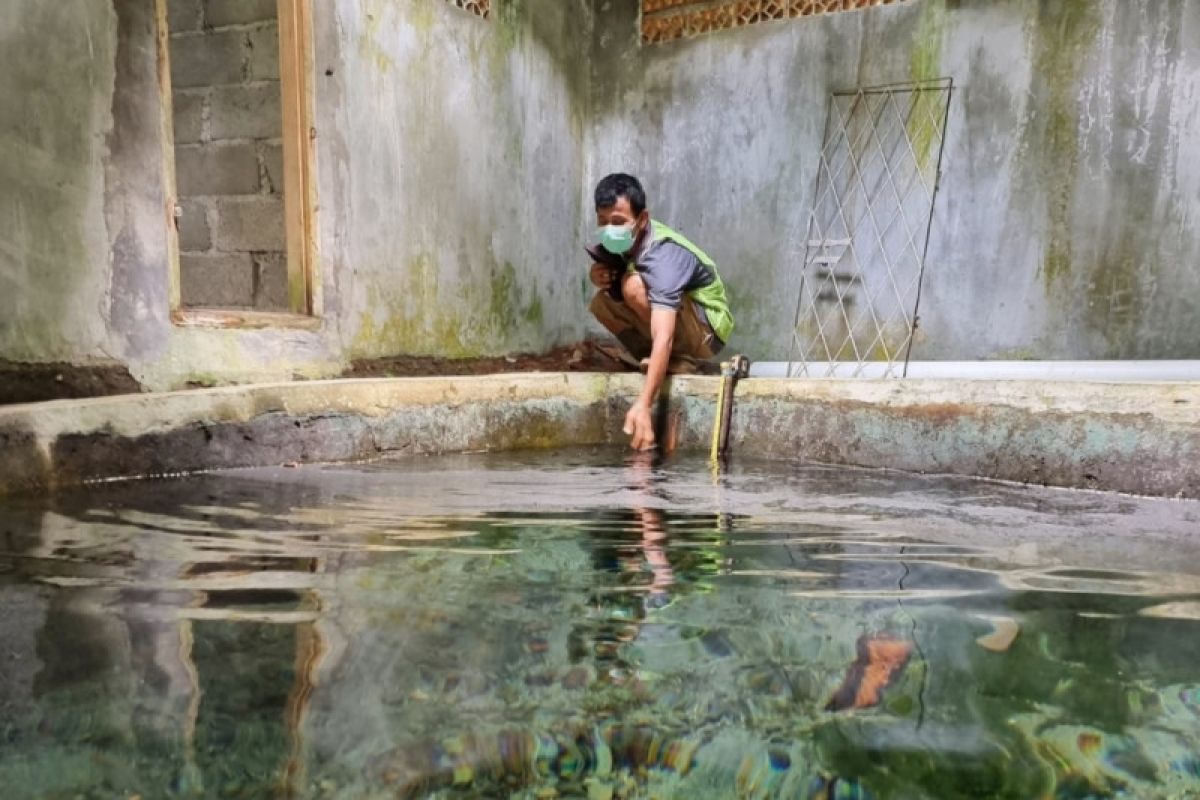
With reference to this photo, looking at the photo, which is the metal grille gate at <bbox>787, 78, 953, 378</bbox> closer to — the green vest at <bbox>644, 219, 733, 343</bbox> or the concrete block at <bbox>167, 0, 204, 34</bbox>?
the green vest at <bbox>644, 219, 733, 343</bbox>

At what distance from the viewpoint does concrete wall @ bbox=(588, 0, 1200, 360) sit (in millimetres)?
3732

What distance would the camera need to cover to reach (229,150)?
13.5 feet

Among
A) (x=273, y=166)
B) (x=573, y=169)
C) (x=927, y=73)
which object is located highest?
(x=927, y=73)

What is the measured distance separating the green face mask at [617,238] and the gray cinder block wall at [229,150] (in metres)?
1.82

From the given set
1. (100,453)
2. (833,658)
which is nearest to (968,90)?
(833,658)

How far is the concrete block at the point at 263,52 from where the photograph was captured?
399 centimetres

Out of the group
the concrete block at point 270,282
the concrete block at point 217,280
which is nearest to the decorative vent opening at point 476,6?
the concrete block at point 270,282

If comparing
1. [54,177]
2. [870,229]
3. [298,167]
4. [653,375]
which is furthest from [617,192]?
[54,177]

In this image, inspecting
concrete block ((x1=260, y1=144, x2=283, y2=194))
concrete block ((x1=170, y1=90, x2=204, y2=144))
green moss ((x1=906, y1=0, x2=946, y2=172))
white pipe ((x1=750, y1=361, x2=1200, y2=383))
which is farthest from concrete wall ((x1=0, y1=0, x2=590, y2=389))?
green moss ((x1=906, y1=0, x2=946, y2=172))

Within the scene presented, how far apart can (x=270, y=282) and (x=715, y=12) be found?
313cm

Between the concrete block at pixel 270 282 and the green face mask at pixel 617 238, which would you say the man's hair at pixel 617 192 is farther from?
the concrete block at pixel 270 282

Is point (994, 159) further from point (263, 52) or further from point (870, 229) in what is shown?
point (263, 52)

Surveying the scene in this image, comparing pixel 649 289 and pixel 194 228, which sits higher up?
pixel 194 228

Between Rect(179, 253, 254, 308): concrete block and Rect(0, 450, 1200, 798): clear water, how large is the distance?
2.37m
